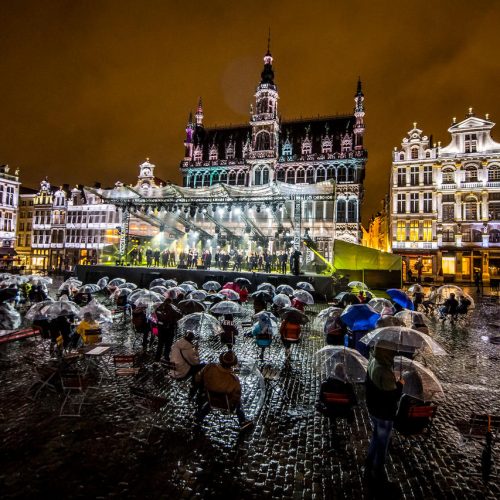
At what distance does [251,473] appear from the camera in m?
4.54

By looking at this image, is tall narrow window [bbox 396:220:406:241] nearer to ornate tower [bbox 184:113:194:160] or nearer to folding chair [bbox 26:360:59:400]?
ornate tower [bbox 184:113:194:160]

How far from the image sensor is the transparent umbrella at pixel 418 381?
4.68 meters

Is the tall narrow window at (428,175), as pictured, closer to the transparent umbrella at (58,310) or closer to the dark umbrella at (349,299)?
the dark umbrella at (349,299)

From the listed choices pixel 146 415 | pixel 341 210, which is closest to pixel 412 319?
pixel 146 415

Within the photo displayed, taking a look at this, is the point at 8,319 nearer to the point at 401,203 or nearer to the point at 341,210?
the point at 341,210

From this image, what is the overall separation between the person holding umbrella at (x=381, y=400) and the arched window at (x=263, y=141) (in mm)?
45357

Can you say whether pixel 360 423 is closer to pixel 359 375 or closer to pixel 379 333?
pixel 359 375

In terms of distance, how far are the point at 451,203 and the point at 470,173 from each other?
4.01 meters

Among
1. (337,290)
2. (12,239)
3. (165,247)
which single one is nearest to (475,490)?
(337,290)

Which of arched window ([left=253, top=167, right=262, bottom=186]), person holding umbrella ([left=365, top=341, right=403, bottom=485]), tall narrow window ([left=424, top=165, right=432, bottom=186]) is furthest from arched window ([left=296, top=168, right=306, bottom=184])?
person holding umbrella ([left=365, top=341, right=403, bottom=485])

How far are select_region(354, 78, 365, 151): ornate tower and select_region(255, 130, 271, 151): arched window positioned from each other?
39.2ft

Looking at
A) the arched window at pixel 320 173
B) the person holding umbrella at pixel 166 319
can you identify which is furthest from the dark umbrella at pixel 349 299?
the arched window at pixel 320 173

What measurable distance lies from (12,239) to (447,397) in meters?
63.8

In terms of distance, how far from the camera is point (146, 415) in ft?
19.7
